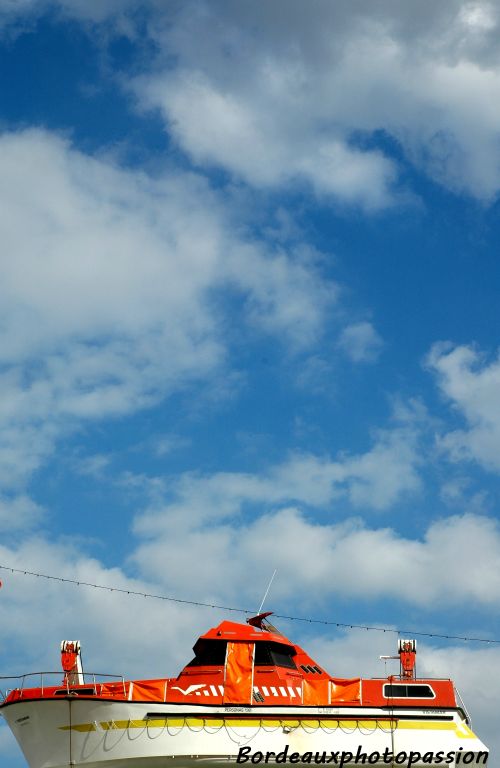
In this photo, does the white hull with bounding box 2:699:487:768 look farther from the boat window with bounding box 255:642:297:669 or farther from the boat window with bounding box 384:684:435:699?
the boat window with bounding box 255:642:297:669

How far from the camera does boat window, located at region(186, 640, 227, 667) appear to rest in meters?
43.1

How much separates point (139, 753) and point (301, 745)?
618 centimetres

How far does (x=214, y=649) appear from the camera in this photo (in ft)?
142

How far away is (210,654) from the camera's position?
4334 centimetres

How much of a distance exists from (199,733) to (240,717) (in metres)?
1.69

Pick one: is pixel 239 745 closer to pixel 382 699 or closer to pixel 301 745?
pixel 301 745

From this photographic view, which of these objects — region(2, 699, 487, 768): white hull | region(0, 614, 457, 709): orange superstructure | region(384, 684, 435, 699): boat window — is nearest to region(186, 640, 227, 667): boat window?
region(0, 614, 457, 709): orange superstructure

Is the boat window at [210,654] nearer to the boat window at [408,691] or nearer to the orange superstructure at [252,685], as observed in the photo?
the orange superstructure at [252,685]

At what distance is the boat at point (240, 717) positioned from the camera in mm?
39812

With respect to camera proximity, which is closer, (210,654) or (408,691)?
(408,691)

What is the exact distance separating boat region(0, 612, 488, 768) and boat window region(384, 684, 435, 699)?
40 mm

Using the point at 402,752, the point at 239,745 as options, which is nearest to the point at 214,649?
the point at 239,745

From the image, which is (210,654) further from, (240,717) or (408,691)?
(408,691)

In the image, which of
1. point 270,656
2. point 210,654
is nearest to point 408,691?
point 270,656
